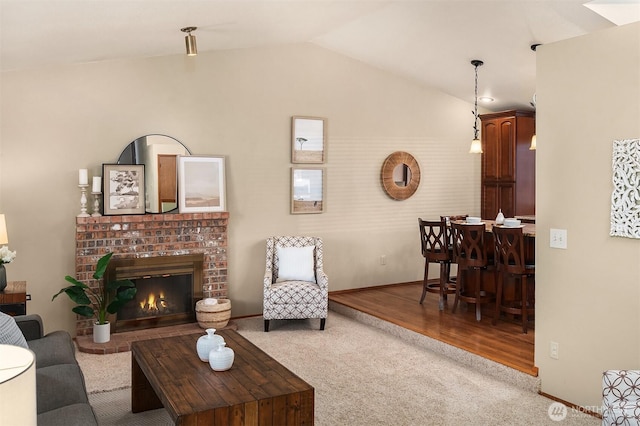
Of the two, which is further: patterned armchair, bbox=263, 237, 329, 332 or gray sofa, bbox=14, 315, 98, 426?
patterned armchair, bbox=263, 237, 329, 332

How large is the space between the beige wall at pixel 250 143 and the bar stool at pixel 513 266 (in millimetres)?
2126

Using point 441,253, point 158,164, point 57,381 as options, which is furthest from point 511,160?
point 57,381

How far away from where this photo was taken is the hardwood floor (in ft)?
14.4

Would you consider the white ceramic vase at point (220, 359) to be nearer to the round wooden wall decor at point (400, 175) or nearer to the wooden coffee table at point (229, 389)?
the wooden coffee table at point (229, 389)

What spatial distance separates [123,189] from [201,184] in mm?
787

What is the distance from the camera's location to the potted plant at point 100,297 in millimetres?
4828

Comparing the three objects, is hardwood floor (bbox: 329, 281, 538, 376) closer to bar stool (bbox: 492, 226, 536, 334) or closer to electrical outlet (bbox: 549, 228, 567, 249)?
bar stool (bbox: 492, 226, 536, 334)

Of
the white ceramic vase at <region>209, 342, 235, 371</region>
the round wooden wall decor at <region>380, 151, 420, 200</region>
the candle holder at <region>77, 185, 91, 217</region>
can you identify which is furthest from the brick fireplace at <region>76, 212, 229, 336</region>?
the white ceramic vase at <region>209, 342, 235, 371</region>

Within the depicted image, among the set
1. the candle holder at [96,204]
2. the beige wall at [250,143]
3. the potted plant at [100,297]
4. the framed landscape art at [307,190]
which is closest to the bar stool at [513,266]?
the beige wall at [250,143]

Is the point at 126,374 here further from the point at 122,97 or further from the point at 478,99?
the point at 478,99

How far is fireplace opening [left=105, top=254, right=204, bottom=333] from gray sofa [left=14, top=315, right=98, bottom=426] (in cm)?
175

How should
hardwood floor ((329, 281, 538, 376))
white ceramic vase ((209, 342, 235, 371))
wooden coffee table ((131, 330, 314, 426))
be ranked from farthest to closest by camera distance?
hardwood floor ((329, 281, 538, 376)) → white ceramic vase ((209, 342, 235, 371)) → wooden coffee table ((131, 330, 314, 426))

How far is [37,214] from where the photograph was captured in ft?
16.7

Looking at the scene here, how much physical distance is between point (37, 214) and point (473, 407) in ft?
13.5
